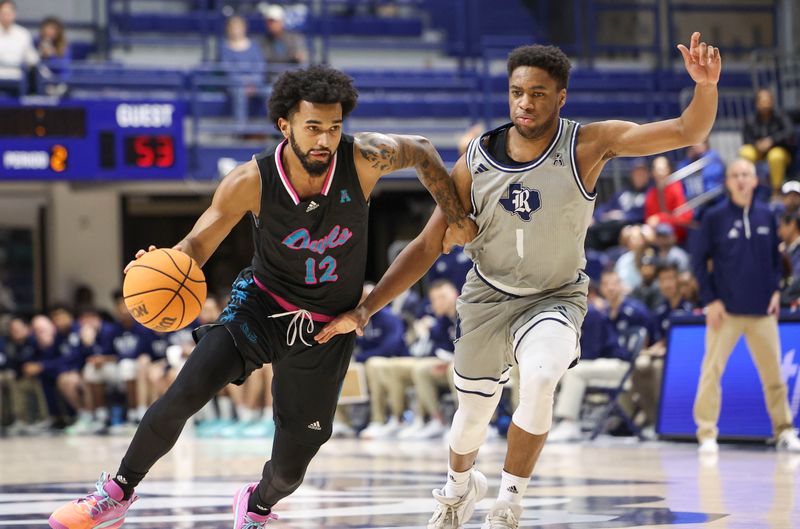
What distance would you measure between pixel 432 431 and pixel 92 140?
5240mm

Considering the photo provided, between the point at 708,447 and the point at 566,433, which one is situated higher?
the point at 708,447

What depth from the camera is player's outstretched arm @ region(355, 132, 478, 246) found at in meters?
5.46

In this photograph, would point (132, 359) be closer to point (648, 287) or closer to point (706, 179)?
point (648, 287)

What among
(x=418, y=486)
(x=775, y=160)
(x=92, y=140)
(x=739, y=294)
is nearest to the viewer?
(x=418, y=486)

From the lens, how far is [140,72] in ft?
58.0

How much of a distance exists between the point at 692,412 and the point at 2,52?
33.0ft

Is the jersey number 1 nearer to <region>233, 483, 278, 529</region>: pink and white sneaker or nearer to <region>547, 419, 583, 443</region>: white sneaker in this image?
<region>233, 483, 278, 529</region>: pink and white sneaker

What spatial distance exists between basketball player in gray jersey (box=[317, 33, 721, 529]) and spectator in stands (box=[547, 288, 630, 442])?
644 centimetres

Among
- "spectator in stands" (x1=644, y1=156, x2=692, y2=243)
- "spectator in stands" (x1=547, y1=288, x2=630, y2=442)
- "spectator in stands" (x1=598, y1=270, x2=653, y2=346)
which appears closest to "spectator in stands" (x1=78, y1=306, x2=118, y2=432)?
"spectator in stands" (x1=547, y1=288, x2=630, y2=442)

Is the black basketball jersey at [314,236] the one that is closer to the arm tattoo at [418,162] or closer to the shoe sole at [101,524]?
the arm tattoo at [418,162]

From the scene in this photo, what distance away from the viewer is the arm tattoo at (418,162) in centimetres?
547

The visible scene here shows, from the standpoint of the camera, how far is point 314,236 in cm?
536

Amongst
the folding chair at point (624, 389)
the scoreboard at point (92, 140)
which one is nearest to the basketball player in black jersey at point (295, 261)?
the folding chair at point (624, 389)

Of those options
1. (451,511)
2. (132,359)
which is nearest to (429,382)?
(132,359)
